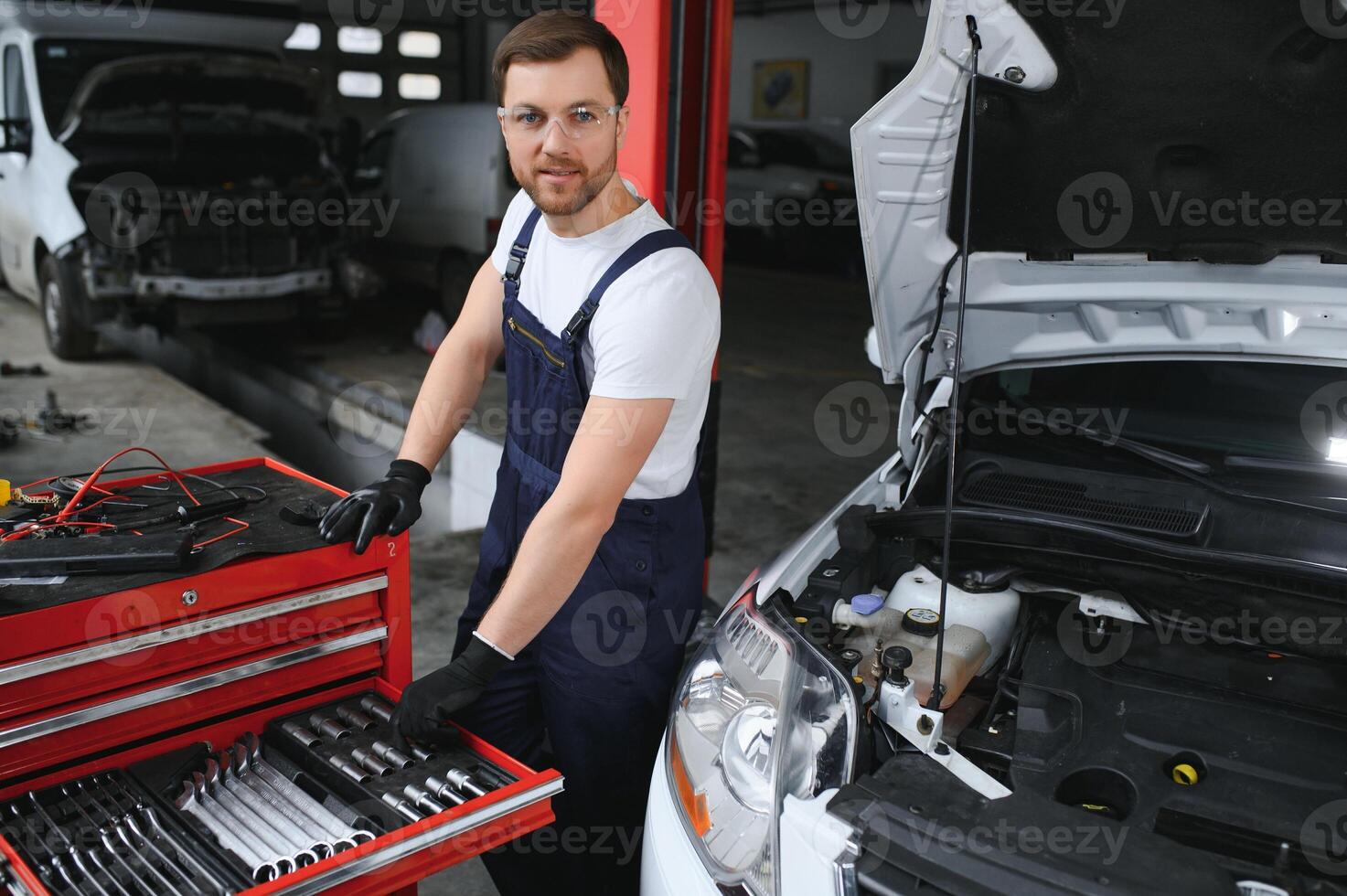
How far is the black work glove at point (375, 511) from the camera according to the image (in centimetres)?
165

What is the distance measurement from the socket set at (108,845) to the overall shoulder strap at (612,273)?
0.90m

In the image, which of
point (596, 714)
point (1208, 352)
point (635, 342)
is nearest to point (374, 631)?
point (596, 714)

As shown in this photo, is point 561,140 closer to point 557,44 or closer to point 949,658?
point 557,44

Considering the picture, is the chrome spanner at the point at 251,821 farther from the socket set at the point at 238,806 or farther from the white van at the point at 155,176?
the white van at the point at 155,176

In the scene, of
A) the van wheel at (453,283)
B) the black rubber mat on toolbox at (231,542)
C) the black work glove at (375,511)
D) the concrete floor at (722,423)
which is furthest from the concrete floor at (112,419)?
the black work glove at (375,511)

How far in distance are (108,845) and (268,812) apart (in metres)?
0.20

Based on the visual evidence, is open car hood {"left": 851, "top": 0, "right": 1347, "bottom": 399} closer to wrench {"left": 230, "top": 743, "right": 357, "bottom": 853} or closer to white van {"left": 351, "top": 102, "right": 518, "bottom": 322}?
wrench {"left": 230, "top": 743, "right": 357, "bottom": 853}

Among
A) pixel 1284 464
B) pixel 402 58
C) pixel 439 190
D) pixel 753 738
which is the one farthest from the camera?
pixel 402 58

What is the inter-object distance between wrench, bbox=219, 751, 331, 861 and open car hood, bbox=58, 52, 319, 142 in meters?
6.01

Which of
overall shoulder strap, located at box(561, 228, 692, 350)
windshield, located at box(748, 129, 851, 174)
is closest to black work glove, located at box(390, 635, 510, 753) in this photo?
overall shoulder strap, located at box(561, 228, 692, 350)

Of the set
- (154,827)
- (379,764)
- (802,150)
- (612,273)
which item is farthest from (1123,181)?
(802,150)

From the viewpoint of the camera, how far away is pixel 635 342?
163cm

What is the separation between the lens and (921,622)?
1784mm

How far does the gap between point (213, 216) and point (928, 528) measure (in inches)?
215
